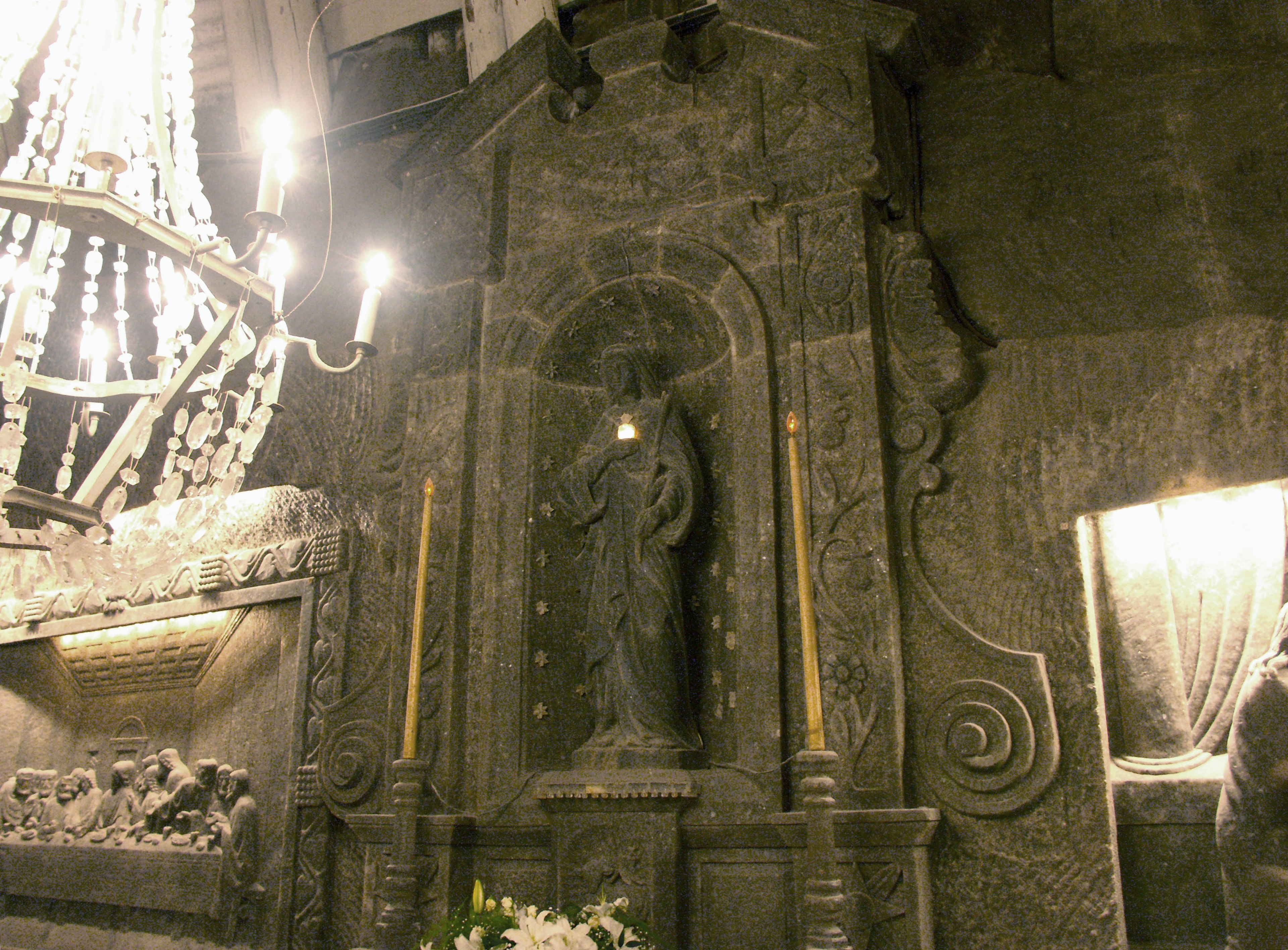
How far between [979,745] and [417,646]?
192 cm

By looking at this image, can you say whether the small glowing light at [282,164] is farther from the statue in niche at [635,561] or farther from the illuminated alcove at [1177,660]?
the illuminated alcove at [1177,660]

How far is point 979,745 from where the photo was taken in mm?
3545

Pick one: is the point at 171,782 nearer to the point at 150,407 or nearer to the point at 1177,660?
the point at 150,407

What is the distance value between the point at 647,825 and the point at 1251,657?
7.04 ft

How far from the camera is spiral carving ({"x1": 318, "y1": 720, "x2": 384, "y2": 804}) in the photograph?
4504 millimetres

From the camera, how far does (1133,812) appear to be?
11.5 feet

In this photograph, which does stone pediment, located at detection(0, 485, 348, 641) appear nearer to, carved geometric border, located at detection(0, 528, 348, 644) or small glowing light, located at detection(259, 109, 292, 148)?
carved geometric border, located at detection(0, 528, 348, 644)

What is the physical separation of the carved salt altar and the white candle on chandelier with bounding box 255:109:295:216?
3.35 meters

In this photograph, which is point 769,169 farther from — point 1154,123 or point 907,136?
point 1154,123

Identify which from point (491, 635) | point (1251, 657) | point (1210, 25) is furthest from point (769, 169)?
point (1251, 657)

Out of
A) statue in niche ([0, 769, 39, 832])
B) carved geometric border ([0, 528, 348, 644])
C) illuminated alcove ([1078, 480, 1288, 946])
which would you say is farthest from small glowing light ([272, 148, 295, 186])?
statue in niche ([0, 769, 39, 832])

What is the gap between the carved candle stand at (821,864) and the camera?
8.94 ft

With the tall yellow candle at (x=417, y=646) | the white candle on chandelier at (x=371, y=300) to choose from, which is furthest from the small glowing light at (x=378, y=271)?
the tall yellow candle at (x=417, y=646)

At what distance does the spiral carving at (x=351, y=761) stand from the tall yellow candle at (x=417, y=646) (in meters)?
1.04
